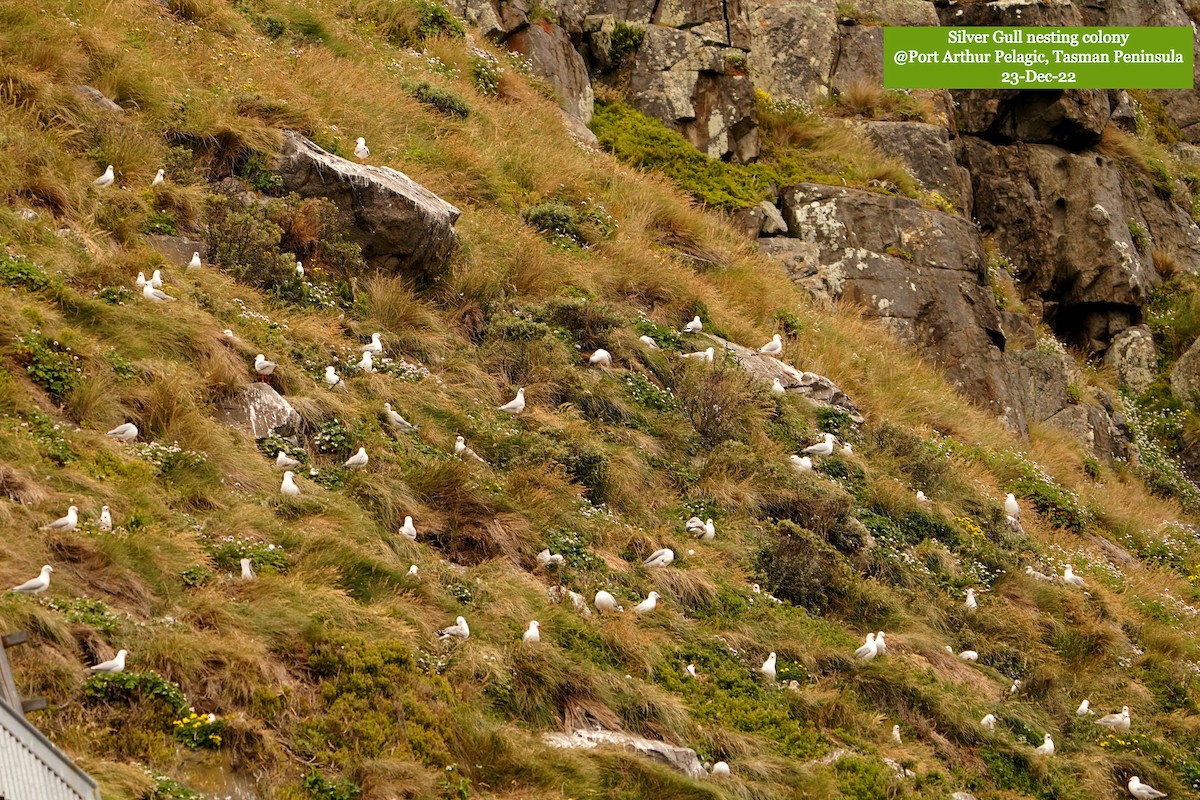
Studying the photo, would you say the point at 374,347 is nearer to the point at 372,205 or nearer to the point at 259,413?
the point at 259,413

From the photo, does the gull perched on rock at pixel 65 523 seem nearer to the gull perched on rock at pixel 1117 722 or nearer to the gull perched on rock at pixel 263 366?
the gull perched on rock at pixel 263 366

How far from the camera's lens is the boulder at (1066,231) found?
Result: 24031mm

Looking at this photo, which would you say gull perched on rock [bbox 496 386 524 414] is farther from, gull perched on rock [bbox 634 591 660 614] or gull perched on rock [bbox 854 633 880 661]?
gull perched on rock [bbox 854 633 880 661]

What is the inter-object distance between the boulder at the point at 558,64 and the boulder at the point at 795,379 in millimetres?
6896

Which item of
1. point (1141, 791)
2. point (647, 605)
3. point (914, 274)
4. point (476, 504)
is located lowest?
point (1141, 791)

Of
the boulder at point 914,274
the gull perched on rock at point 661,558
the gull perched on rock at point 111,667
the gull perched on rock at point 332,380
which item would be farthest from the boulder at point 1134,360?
the gull perched on rock at point 111,667

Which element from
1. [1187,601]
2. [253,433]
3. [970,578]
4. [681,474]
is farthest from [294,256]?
[1187,601]

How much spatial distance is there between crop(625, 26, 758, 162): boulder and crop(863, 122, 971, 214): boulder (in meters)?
2.81

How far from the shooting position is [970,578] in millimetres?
13680

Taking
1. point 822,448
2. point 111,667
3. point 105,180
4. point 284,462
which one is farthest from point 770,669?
point 105,180

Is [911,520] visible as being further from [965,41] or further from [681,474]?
[965,41]

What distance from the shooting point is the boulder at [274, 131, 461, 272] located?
46.4ft

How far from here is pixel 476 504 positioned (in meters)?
11.2

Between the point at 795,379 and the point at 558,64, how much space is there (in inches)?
330
